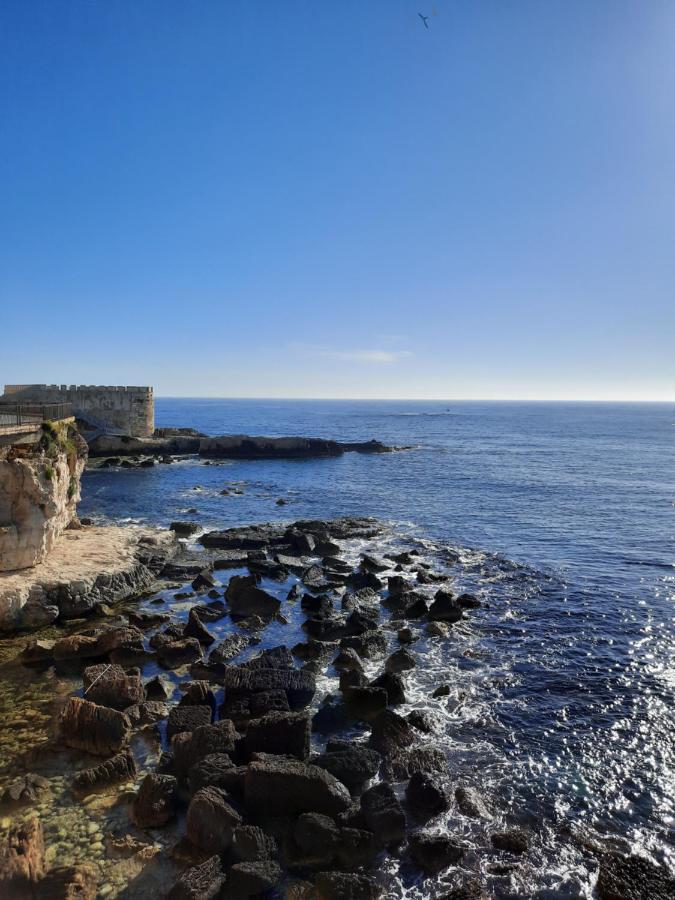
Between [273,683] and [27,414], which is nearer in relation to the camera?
[273,683]

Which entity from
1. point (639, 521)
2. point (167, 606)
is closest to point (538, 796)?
point (167, 606)

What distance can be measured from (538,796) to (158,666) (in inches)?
435

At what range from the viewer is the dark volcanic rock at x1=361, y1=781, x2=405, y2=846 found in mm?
10430

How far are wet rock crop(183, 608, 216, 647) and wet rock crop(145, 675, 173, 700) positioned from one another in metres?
3.15

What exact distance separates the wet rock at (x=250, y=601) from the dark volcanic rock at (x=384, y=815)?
1123 cm

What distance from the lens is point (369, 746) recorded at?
1326 centimetres

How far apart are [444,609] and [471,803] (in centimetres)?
1037

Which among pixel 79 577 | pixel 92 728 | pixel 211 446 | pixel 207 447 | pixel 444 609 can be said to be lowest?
pixel 92 728

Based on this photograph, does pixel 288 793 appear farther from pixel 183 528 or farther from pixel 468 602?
pixel 183 528

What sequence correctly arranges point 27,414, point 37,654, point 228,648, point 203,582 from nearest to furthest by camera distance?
point 37,654
point 228,648
point 203,582
point 27,414

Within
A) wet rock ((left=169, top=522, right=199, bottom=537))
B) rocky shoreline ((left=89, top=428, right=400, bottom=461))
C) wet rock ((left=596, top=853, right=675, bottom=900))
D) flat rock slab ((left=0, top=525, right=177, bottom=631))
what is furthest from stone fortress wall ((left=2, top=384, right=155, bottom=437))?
wet rock ((left=596, top=853, right=675, bottom=900))

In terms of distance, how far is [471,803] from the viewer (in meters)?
11.4

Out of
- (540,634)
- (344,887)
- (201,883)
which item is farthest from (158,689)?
(540,634)

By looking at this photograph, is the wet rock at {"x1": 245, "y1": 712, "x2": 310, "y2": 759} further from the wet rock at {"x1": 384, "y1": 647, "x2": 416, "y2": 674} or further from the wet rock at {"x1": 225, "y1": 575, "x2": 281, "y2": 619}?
the wet rock at {"x1": 225, "y1": 575, "x2": 281, "y2": 619}
